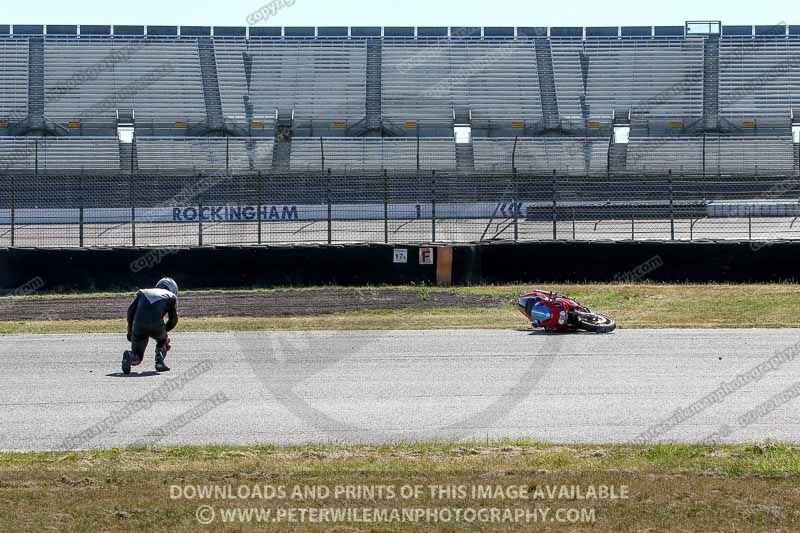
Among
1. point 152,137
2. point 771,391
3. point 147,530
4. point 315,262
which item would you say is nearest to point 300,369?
point 771,391

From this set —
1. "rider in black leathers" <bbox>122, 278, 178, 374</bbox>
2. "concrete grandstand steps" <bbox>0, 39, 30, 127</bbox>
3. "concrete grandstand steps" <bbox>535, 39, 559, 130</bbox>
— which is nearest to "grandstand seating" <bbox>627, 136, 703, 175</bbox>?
"concrete grandstand steps" <bbox>535, 39, 559, 130</bbox>

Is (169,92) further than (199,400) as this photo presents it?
Yes

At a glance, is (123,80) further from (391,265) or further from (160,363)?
(160,363)

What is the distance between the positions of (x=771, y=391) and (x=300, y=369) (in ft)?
17.7

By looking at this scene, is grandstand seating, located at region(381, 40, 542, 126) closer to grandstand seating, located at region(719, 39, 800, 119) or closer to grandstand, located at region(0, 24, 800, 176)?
grandstand, located at region(0, 24, 800, 176)

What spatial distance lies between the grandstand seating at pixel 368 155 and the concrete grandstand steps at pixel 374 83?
350 centimetres

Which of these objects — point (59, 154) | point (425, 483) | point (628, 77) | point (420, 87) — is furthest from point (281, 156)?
point (425, 483)

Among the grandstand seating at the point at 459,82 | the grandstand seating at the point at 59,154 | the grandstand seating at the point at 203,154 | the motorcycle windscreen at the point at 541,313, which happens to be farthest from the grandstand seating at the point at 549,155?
the motorcycle windscreen at the point at 541,313

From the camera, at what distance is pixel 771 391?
1112 cm

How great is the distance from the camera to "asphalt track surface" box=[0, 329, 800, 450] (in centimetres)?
947

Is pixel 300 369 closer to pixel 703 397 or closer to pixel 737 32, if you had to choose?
pixel 703 397

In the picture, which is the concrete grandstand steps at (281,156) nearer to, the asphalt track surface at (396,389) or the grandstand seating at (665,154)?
the grandstand seating at (665,154)

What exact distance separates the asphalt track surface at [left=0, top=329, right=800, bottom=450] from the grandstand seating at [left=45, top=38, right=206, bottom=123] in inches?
1163

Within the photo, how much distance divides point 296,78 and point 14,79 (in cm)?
1159
